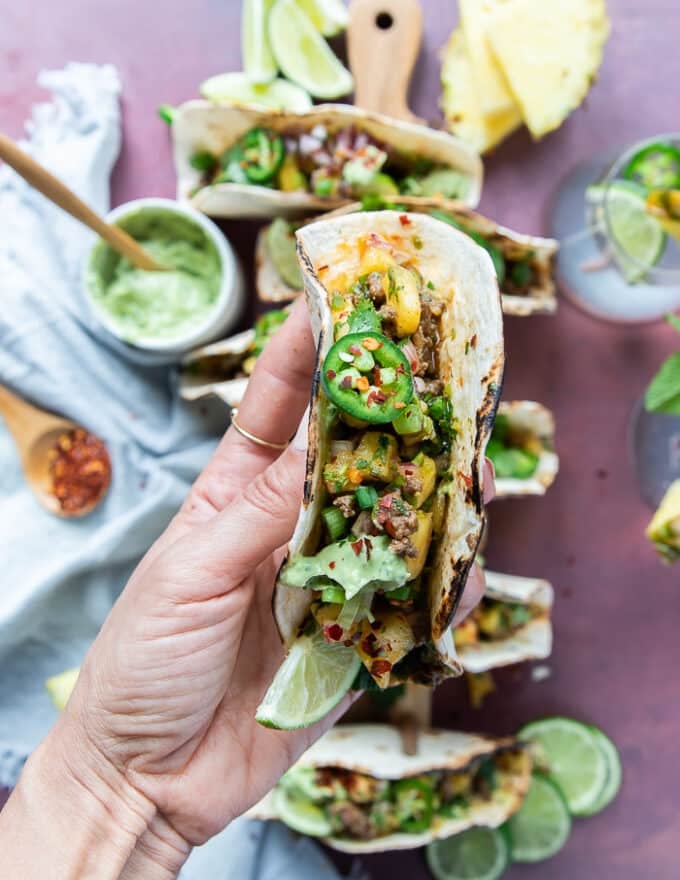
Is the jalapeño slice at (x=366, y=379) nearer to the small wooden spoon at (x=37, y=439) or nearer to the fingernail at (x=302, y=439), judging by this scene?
the fingernail at (x=302, y=439)

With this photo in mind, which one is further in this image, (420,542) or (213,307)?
(213,307)

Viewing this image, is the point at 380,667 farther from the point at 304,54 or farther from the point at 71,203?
the point at 304,54

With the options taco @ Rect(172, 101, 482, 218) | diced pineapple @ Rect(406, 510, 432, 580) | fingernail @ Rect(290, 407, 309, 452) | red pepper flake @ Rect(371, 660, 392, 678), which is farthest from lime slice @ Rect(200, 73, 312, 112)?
red pepper flake @ Rect(371, 660, 392, 678)

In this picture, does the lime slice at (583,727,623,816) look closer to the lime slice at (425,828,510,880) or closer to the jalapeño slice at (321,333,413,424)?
the lime slice at (425,828,510,880)

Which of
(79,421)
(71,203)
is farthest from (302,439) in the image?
(79,421)

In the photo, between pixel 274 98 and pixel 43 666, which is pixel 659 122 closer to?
pixel 274 98
